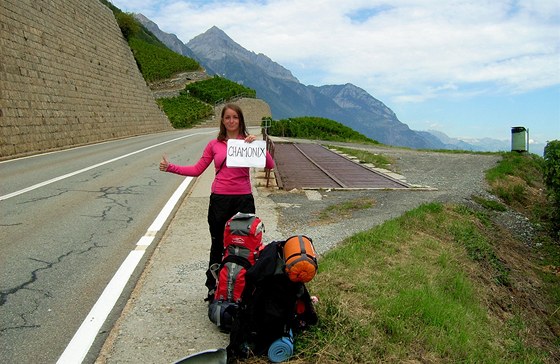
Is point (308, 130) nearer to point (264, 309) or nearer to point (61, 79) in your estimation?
point (61, 79)

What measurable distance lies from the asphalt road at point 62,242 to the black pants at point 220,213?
0.92 metres

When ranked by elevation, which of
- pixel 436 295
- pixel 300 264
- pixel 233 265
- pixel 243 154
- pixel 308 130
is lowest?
pixel 436 295

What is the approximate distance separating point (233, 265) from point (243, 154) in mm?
1010

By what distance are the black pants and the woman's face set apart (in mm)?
623

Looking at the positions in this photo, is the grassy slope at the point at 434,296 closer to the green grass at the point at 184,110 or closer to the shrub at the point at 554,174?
the shrub at the point at 554,174

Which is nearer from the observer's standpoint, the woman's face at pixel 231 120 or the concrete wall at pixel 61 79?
the woman's face at pixel 231 120

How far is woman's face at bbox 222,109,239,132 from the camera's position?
4.07 metres

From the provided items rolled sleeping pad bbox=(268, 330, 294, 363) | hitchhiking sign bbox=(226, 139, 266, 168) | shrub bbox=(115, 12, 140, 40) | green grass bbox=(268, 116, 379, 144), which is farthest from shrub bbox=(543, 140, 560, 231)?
shrub bbox=(115, 12, 140, 40)

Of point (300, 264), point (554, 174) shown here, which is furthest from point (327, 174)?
point (300, 264)

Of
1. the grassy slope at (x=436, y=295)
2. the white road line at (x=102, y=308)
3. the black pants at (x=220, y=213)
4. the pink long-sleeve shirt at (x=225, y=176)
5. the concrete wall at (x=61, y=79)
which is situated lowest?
the grassy slope at (x=436, y=295)

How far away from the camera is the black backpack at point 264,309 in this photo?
3.19 meters

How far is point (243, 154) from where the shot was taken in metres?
4.04

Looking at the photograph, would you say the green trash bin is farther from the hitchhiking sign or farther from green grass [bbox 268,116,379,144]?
the hitchhiking sign

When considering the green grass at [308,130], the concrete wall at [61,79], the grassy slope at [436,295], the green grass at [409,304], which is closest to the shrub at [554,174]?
the grassy slope at [436,295]
